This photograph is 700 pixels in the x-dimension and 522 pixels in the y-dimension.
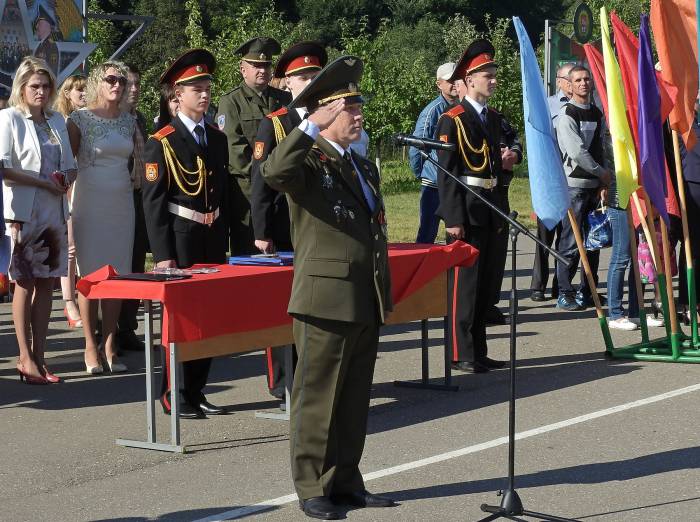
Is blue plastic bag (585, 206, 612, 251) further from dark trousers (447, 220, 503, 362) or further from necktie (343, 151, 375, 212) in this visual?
necktie (343, 151, 375, 212)

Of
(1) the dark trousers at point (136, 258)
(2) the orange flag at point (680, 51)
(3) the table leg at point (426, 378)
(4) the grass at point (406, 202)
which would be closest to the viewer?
(3) the table leg at point (426, 378)

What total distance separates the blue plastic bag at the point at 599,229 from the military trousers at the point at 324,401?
6.51 metres

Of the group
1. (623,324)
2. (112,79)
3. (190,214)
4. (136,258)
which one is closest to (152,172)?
(190,214)

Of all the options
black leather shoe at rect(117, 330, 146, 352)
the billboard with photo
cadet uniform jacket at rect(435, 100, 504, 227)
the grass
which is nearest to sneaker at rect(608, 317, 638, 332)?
cadet uniform jacket at rect(435, 100, 504, 227)

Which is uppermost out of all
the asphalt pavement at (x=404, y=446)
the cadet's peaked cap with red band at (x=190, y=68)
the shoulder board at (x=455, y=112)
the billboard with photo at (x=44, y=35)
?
the billboard with photo at (x=44, y=35)

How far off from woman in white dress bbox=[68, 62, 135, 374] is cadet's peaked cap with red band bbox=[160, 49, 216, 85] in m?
1.67

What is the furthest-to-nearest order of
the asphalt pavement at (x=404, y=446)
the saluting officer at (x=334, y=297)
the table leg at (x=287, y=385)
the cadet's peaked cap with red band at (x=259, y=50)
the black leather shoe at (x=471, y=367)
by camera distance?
the cadet's peaked cap with red band at (x=259, y=50) < the black leather shoe at (x=471, y=367) < the table leg at (x=287, y=385) < the asphalt pavement at (x=404, y=446) < the saluting officer at (x=334, y=297)

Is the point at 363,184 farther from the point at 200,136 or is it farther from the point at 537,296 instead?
the point at 537,296

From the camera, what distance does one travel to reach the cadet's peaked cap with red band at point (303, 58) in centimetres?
783

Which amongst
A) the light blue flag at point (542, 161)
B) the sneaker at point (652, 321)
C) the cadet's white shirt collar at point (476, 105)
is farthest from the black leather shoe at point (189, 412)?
the sneaker at point (652, 321)

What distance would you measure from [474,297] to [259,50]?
2.31 m

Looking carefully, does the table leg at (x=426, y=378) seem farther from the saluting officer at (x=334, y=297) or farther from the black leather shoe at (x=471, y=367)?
the saluting officer at (x=334, y=297)

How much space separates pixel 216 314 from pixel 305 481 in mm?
1395

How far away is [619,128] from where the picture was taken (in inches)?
363
